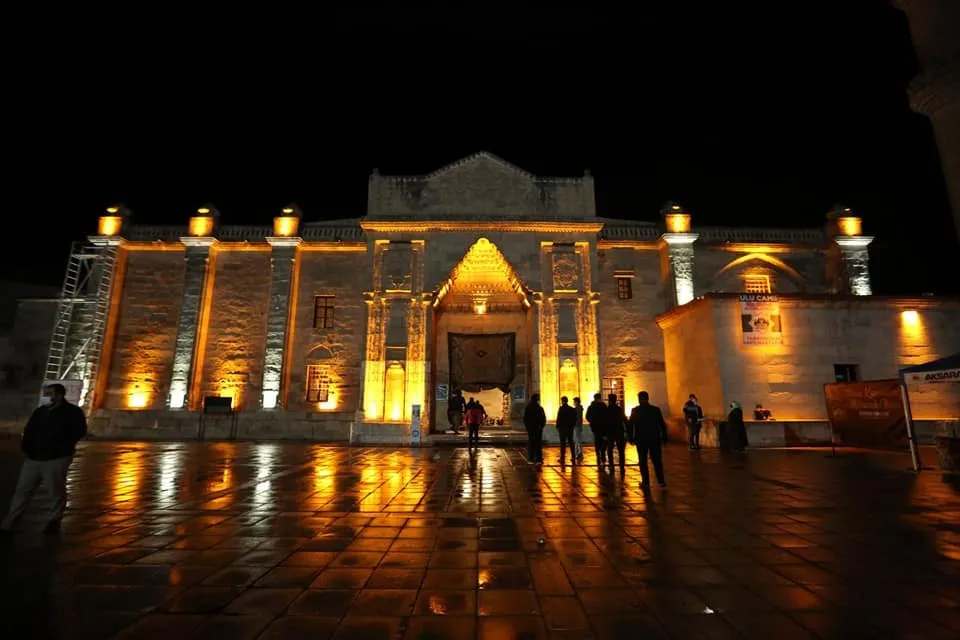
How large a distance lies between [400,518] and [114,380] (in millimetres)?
24560

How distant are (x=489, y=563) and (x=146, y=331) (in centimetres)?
2627

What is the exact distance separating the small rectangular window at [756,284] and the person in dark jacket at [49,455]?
2669cm

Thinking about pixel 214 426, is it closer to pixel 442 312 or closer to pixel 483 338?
pixel 442 312

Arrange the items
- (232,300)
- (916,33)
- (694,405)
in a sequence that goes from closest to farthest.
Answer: (916,33) < (694,405) < (232,300)

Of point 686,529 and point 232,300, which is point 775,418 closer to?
point 686,529

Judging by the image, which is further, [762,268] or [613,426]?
[762,268]

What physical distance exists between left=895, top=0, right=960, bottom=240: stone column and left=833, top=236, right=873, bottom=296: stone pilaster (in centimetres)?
2291

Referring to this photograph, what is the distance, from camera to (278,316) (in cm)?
2386

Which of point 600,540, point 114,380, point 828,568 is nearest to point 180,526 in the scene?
point 600,540

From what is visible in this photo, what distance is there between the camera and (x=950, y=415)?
17.2 metres

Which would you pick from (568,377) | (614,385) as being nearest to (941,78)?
(568,377)

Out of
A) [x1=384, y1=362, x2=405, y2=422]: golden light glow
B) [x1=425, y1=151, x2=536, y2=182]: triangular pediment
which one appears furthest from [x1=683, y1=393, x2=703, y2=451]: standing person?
[x1=425, y1=151, x2=536, y2=182]: triangular pediment

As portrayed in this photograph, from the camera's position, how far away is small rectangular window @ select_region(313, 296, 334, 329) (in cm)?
2470

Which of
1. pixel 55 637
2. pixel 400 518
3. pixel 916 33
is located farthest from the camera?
pixel 400 518
